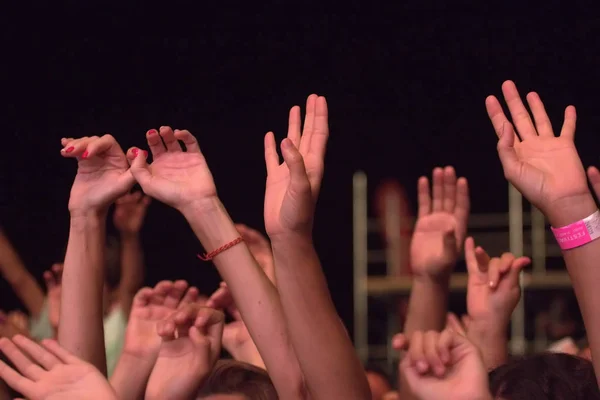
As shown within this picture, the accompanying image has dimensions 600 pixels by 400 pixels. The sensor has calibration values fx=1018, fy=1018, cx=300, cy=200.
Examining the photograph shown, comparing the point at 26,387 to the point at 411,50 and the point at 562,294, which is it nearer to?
the point at 411,50

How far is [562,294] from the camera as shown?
4.09m

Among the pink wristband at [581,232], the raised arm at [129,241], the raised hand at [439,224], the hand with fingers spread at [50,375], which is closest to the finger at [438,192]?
the raised hand at [439,224]

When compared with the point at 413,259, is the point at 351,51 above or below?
above

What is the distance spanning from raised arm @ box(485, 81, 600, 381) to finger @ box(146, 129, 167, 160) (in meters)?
0.58

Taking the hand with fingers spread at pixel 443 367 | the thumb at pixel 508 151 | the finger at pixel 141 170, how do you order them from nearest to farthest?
the hand with fingers spread at pixel 443 367, the thumb at pixel 508 151, the finger at pixel 141 170

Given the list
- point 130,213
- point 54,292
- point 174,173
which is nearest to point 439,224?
point 174,173

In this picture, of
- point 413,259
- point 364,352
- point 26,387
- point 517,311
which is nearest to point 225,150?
point 364,352

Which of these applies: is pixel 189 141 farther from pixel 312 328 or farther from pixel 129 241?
pixel 129 241

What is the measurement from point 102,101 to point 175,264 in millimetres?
881

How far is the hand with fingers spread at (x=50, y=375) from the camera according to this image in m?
1.36

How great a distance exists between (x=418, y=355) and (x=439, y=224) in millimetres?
688

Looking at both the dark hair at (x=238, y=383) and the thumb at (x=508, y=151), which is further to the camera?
the dark hair at (x=238, y=383)

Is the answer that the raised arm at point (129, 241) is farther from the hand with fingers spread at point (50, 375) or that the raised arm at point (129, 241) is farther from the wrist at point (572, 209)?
the wrist at point (572, 209)

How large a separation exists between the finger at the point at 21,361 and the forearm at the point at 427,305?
0.68 meters
